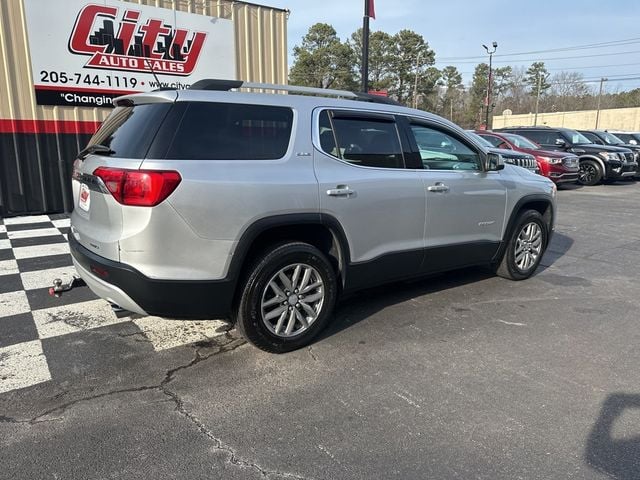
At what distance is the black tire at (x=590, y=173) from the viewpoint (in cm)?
1557

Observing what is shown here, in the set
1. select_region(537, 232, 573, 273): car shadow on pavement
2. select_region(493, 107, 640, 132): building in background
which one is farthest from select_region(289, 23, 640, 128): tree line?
select_region(537, 232, 573, 273): car shadow on pavement

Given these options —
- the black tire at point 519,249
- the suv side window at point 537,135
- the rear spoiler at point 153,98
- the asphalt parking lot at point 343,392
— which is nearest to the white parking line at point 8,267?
the asphalt parking lot at point 343,392

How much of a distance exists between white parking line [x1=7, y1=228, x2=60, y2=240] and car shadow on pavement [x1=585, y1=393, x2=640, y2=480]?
→ 7.07 m

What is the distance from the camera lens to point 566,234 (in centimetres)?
809

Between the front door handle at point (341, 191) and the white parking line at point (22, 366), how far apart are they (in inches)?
88.2

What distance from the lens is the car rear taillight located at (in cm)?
282

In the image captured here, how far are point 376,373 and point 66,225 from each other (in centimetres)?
637

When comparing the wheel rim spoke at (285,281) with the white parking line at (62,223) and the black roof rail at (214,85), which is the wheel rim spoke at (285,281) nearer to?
the black roof rail at (214,85)

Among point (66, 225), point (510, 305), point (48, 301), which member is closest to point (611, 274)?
point (510, 305)

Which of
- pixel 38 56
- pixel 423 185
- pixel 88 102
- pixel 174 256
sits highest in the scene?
pixel 38 56

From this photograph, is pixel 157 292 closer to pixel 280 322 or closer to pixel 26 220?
pixel 280 322

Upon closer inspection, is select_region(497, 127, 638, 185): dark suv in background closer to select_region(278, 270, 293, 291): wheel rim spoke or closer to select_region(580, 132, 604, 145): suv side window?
select_region(580, 132, 604, 145): suv side window

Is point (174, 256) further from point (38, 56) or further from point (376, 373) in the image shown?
point (38, 56)

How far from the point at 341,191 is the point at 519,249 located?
267 centimetres
